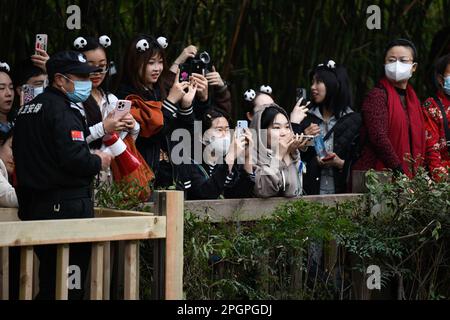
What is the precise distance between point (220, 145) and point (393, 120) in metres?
1.14

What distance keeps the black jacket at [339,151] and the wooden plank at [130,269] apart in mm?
2255

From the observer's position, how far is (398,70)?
22.1 ft

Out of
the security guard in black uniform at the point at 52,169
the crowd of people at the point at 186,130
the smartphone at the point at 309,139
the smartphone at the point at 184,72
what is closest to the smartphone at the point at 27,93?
the crowd of people at the point at 186,130

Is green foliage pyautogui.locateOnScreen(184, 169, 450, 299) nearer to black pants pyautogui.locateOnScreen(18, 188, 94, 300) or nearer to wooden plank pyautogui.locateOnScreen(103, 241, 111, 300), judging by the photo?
black pants pyautogui.locateOnScreen(18, 188, 94, 300)

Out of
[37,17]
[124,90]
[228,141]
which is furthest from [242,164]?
[37,17]

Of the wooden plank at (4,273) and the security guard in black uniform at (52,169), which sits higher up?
the security guard in black uniform at (52,169)

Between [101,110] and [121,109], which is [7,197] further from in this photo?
[101,110]

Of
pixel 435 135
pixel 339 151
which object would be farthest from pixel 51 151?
pixel 435 135

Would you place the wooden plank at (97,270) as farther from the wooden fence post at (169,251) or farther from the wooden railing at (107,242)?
the wooden fence post at (169,251)


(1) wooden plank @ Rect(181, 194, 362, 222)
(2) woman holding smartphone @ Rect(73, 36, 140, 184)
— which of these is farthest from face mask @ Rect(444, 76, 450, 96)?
(2) woman holding smartphone @ Rect(73, 36, 140, 184)

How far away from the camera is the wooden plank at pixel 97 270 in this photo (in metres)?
4.47

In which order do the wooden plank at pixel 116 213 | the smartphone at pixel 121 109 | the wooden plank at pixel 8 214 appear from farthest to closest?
the smartphone at pixel 121 109 → the wooden plank at pixel 8 214 → the wooden plank at pixel 116 213
